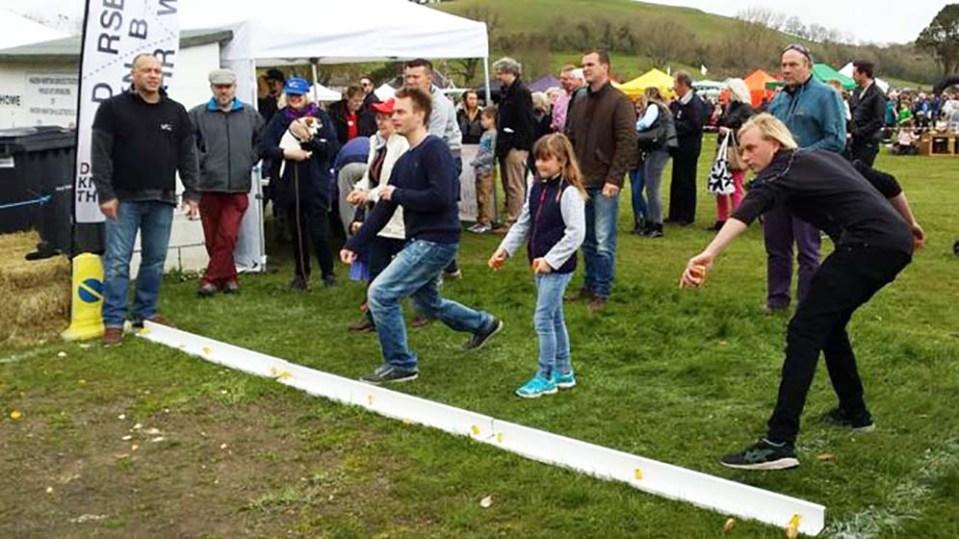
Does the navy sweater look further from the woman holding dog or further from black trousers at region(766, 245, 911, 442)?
the woman holding dog

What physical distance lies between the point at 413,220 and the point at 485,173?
6.41 m

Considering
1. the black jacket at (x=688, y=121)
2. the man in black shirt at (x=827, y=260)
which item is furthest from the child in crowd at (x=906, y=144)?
the man in black shirt at (x=827, y=260)

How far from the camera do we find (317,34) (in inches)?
409

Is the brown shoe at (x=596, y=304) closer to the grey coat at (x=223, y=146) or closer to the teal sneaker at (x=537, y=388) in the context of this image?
the teal sneaker at (x=537, y=388)

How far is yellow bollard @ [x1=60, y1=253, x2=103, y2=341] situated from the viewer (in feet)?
25.2

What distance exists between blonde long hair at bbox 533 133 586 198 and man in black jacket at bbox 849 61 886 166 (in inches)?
241

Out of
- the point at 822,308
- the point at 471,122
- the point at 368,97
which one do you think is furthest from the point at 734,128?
the point at 822,308

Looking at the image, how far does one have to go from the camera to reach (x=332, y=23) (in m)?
10.7

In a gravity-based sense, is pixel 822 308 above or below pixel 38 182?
below

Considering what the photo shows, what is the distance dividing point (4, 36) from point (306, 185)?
9.70m

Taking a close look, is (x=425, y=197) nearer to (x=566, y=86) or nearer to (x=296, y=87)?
(x=296, y=87)

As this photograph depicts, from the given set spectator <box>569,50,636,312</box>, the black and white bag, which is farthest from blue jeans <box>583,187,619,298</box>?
the black and white bag

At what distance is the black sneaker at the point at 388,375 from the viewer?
6332 mm

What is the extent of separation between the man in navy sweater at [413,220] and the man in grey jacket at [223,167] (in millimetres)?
3233
